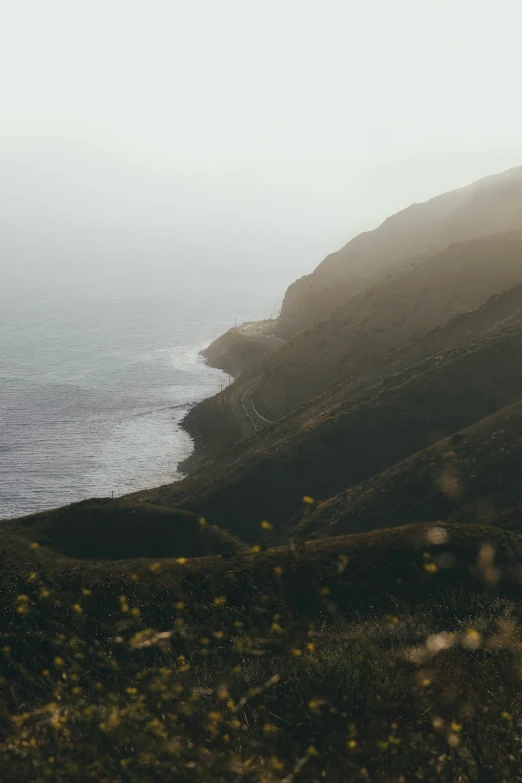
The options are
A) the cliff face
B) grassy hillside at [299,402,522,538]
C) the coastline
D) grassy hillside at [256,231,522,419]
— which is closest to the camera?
grassy hillside at [299,402,522,538]

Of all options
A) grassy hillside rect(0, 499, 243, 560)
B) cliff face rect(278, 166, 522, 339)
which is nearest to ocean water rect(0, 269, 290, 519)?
cliff face rect(278, 166, 522, 339)

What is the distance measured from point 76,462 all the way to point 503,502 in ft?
281

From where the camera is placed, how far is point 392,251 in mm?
190375

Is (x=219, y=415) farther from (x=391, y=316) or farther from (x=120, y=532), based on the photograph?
(x=120, y=532)

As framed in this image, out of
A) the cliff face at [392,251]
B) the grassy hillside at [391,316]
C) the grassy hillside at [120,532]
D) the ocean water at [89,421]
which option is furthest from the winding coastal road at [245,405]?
the grassy hillside at [120,532]

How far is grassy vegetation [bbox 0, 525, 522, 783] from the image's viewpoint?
52.1ft

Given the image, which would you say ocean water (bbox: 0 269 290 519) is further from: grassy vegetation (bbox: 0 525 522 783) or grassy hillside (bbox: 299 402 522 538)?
grassy vegetation (bbox: 0 525 522 783)

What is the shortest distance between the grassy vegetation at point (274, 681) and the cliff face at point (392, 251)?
134694mm

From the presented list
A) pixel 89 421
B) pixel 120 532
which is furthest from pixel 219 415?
pixel 120 532

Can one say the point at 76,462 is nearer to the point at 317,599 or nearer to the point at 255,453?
the point at 255,453

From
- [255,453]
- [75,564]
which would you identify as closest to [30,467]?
[255,453]

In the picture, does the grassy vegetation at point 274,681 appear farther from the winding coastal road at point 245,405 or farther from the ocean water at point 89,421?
the winding coastal road at point 245,405

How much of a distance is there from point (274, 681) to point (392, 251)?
7263 inches

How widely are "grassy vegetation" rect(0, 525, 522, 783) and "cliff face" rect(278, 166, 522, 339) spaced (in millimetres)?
134694
